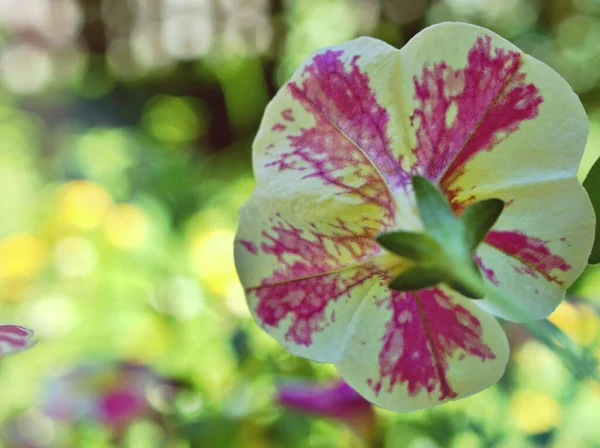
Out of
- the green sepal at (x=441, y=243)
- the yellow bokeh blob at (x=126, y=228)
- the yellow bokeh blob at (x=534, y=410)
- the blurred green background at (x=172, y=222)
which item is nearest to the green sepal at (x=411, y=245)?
the green sepal at (x=441, y=243)

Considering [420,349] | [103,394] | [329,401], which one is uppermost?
[420,349]

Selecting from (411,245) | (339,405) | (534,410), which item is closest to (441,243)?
(411,245)

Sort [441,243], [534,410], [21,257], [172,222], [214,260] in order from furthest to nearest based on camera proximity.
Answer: [172,222] → [21,257] → [214,260] → [534,410] → [441,243]

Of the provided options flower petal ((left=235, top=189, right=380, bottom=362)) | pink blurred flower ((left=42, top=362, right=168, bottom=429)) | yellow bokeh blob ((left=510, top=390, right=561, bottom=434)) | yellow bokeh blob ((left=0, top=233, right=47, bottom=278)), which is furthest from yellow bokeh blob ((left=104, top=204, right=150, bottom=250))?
flower petal ((left=235, top=189, right=380, bottom=362))

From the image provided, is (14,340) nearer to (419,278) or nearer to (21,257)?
(419,278)

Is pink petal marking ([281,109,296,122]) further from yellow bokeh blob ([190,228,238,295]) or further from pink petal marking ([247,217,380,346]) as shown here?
yellow bokeh blob ([190,228,238,295])

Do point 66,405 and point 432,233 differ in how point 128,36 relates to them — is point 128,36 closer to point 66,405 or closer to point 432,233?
point 66,405

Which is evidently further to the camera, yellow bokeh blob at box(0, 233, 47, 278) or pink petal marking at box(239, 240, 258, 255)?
yellow bokeh blob at box(0, 233, 47, 278)

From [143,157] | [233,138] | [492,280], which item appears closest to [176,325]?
[492,280]
